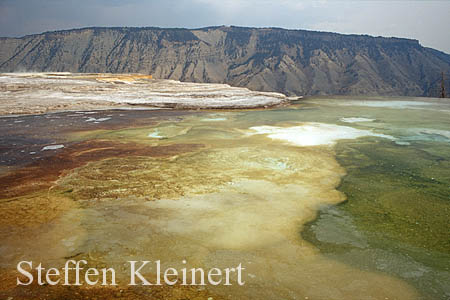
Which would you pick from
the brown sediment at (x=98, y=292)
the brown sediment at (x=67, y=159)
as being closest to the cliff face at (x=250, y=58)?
the brown sediment at (x=67, y=159)

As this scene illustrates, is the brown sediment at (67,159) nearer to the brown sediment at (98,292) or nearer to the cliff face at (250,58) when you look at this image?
the brown sediment at (98,292)

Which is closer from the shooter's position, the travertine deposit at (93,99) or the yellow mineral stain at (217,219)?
the yellow mineral stain at (217,219)

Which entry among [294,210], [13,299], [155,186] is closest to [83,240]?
[13,299]

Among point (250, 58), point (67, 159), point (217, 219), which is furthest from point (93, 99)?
point (250, 58)

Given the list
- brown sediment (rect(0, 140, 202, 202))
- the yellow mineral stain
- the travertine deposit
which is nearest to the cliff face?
the travertine deposit

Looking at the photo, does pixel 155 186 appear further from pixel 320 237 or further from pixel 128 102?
pixel 128 102

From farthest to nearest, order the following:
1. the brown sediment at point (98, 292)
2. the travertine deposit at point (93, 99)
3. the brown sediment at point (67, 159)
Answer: the travertine deposit at point (93, 99) < the brown sediment at point (67, 159) < the brown sediment at point (98, 292)
